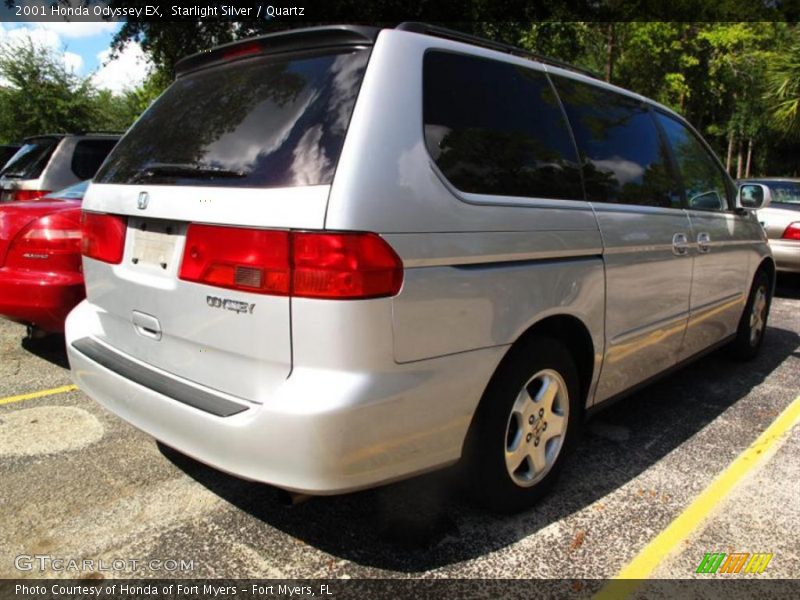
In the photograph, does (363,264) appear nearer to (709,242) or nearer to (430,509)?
(430,509)

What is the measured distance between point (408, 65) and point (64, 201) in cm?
328

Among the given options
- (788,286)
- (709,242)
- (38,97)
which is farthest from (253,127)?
(38,97)

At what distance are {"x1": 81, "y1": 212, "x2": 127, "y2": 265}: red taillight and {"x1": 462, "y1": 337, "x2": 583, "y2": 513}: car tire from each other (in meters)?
1.57

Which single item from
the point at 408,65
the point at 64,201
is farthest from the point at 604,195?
the point at 64,201

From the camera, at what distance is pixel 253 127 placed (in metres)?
2.21

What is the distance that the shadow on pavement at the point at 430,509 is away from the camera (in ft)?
8.00

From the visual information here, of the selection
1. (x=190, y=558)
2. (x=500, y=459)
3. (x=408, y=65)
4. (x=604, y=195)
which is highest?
(x=408, y=65)

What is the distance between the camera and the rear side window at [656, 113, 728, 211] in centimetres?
381

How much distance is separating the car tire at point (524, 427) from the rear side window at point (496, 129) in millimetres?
662

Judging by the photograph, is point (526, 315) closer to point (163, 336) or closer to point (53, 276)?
point (163, 336)

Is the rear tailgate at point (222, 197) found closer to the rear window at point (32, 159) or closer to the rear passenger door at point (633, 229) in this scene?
the rear passenger door at point (633, 229)

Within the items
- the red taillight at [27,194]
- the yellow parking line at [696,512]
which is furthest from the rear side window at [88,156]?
the yellow parking line at [696,512]

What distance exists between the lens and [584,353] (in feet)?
9.59
